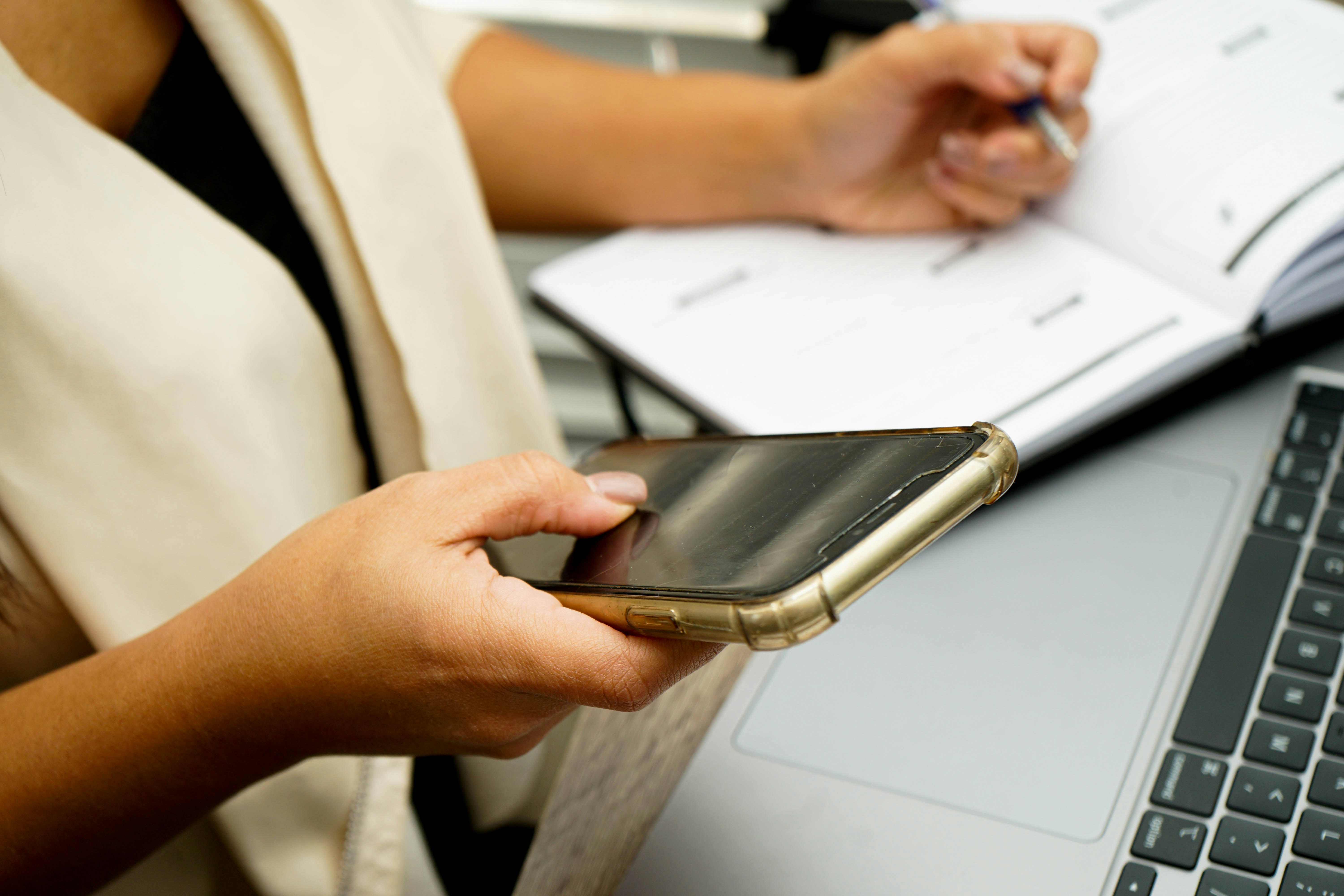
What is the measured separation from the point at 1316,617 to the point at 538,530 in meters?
0.30

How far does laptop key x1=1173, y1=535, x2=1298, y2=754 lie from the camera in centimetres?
34

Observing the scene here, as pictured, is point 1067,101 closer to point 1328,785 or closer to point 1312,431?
point 1312,431

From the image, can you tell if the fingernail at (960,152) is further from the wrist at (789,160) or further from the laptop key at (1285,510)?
the laptop key at (1285,510)

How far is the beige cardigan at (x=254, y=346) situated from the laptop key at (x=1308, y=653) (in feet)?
1.28

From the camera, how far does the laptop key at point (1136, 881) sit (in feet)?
1.00

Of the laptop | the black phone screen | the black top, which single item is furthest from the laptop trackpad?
the black top

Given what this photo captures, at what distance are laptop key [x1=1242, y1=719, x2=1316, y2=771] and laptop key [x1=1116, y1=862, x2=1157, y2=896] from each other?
6cm

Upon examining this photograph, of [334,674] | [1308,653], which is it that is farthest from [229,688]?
[1308,653]

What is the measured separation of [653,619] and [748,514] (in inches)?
2.0

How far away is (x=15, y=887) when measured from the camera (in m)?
0.36

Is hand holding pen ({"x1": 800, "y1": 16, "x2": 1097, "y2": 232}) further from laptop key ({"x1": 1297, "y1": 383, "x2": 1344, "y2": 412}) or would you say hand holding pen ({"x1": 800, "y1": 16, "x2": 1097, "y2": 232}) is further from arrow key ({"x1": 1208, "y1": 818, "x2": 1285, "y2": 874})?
arrow key ({"x1": 1208, "y1": 818, "x2": 1285, "y2": 874})

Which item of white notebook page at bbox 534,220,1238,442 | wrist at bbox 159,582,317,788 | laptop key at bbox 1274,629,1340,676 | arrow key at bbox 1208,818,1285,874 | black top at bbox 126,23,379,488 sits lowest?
arrow key at bbox 1208,818,1285,874

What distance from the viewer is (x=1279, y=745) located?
1.07ft

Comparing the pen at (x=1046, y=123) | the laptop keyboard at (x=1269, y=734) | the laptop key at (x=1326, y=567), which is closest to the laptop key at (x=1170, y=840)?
the laptop keyboard at (x=1269, y=734)
